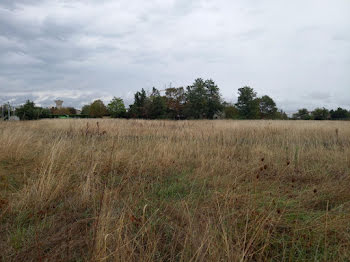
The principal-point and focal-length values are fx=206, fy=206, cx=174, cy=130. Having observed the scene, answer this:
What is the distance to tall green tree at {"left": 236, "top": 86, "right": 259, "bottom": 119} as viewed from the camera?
47938 millimetres

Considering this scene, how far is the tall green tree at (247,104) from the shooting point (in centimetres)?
4794

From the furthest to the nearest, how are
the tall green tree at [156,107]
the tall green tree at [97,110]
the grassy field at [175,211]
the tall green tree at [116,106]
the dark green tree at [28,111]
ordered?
the tall green tree at [97,110]
the tall green tree at [116,106]
the tall green tree at [156,107]
the dark green tree at [28,111]
the grassy field at [175,211]

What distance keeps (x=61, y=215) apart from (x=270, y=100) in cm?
6577

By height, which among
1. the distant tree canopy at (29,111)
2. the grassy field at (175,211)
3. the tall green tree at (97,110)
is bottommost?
the grassy field at (175,211)

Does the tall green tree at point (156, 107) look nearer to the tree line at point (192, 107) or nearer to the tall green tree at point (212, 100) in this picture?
the tree line at point (192, 107)

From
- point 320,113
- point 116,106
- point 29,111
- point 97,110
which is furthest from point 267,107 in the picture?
point 29,111

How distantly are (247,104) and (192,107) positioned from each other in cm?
1488

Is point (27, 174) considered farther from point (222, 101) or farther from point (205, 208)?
point (222, 101)

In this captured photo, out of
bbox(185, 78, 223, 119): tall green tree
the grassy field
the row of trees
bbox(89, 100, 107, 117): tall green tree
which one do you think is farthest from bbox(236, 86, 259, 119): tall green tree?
the grassy field

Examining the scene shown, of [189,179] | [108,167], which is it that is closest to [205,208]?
[189,179]

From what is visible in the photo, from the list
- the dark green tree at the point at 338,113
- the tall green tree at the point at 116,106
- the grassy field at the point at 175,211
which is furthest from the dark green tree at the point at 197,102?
the dark green tree at the point at 338,113

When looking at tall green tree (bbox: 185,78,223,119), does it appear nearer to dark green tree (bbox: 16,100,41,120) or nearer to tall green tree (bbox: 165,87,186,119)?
tall green tree (bbox: 165,87,186,119)

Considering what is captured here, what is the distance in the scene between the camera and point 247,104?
4862 centimetres

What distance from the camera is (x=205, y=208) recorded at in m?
2.45
